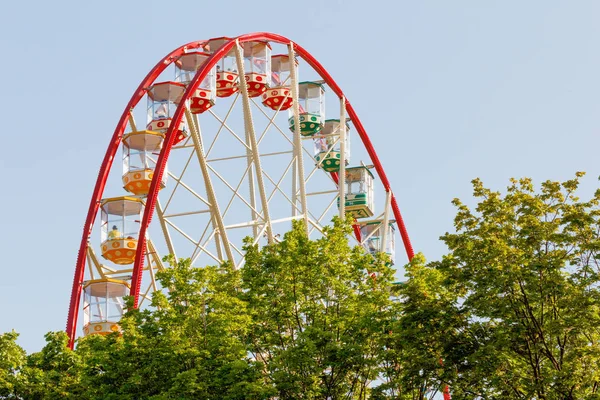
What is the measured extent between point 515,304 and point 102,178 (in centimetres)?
1684

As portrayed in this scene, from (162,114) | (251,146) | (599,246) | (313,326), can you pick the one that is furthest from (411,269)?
(162,114)

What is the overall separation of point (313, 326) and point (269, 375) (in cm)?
181

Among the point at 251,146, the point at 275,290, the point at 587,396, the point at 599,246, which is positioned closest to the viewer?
the point at 587,396

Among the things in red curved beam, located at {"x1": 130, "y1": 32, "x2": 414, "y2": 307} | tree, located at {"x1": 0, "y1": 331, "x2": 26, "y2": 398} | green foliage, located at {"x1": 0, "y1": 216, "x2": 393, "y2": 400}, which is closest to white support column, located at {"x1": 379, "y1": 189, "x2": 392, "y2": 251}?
red curved beam, located at {"x1": 130, "y1": 32, "x2": 414, "y2": 307}

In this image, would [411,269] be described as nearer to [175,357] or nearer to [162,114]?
[175,357]

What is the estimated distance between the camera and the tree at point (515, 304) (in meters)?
30.6

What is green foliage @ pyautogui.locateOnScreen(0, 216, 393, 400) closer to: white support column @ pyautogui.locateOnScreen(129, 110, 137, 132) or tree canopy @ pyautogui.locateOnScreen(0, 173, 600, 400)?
tree canopy @ pyautogui.locateOnScreen(0, 173, 600, 400)

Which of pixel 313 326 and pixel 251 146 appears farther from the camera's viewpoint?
pixel 251 146

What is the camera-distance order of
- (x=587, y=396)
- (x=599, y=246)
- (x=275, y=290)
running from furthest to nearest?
(x=275, y=290) → (x=599, y=246) → (x=587, y=396)

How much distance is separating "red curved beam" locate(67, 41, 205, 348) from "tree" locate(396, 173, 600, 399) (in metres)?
12.5

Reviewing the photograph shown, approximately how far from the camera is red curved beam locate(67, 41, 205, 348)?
132 feet

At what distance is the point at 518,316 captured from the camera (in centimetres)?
3131

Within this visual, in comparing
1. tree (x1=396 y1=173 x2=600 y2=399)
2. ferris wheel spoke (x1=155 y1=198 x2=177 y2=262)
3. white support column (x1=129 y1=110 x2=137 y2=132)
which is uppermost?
white support column (x1=129 y1=110 x2=137 y2=132)

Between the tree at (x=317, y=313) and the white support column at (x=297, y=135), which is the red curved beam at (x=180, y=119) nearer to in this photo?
the white support column at (x=297, y=135)
